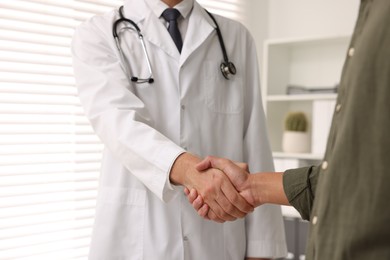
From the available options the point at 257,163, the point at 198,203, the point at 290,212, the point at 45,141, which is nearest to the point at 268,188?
the point at 198,203

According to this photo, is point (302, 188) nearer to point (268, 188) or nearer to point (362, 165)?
point (268, 188)

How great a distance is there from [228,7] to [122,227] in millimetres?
2026

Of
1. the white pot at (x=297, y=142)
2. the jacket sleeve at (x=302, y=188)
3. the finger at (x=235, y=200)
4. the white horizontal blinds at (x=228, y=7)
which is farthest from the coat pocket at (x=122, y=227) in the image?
the white horizontal blinds at (x=228, y=7)

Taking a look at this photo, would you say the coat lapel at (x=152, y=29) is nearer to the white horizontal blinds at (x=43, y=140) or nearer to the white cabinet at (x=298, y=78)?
the white horizontal blinds at (x=43, y=140)

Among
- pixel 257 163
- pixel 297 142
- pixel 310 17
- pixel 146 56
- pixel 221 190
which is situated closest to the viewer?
pixel 221 190

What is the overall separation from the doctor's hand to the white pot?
154cm

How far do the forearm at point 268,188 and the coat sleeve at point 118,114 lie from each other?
222 millimetres

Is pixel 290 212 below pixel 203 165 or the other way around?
below

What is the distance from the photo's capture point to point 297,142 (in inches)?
115

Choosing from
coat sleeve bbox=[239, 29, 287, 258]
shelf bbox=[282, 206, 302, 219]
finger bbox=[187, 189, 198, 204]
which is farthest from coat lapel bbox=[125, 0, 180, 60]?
shelf bbox=[282, 206, 302, 219]

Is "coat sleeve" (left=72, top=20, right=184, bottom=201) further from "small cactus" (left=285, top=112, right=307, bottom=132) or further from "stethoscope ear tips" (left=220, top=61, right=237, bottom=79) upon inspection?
"small cactus" (left=285, top=112, right=307, bottom=132)

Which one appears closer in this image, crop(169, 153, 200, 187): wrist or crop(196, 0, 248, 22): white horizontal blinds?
crop(169, 153, 200, 187): wrist

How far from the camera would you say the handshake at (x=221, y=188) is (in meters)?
1.40

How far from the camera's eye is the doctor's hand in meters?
1.40
